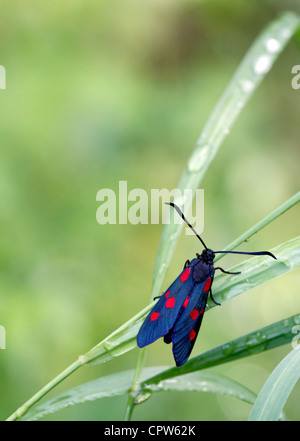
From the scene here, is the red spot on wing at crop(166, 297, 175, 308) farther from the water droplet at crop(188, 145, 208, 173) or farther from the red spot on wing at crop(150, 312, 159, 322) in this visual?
the water droplet at crop(188, 145, 208, 173)

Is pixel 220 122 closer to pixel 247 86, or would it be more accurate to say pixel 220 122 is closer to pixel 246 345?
pixel 247 86

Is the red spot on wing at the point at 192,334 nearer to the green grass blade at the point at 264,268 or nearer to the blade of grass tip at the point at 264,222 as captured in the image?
the green grass blade at the point at 264,268

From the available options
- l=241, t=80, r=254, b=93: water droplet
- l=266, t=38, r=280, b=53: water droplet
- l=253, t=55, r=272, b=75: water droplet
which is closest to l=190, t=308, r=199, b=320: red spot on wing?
l=241, t=80, r=254, b=93: water droplet

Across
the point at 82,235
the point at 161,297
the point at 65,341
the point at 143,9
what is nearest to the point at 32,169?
the point at 82,235

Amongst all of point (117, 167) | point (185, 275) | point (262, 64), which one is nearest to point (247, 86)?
point (262, 64)
